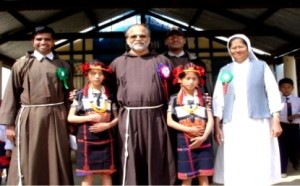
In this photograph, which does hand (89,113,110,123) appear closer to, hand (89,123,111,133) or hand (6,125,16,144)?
hand (89,123,111,133)

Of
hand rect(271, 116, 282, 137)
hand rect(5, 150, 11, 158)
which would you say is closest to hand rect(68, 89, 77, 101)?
hand rect(5, 150, 11, 158)

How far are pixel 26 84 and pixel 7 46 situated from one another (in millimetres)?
7844

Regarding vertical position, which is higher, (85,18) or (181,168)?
(85,18)

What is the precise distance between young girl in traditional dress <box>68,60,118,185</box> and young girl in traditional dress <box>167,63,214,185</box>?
0.51 meters

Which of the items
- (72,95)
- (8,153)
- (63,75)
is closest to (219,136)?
(72,95)

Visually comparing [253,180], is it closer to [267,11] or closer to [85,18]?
[267,11]

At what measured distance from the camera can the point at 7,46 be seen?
34.0ft

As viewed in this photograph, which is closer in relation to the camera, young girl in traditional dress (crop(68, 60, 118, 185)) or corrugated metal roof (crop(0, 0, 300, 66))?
young girl in traditional dress (crop(68, 60, 118, 185))

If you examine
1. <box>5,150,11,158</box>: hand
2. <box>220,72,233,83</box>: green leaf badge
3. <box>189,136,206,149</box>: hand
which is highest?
<box>220,72,233,83</box>: green leaf badge

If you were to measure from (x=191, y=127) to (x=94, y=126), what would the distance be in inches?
30.0

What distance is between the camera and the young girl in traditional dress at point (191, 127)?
3008 mm

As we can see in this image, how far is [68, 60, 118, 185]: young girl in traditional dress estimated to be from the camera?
3.01 m

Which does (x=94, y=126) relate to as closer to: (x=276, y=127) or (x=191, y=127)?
(x=191, y=127)

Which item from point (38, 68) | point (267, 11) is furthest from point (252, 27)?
point (38, 68)
